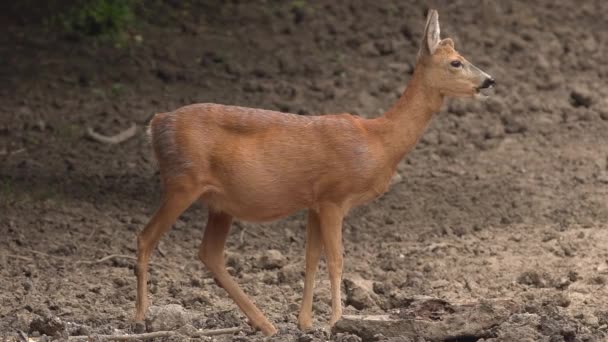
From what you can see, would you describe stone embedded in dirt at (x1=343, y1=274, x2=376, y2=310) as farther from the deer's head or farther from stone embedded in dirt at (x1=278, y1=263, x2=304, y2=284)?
the deer's head

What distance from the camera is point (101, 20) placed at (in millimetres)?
14938

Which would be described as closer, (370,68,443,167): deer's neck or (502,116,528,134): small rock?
(370,68,443,167): deer's neck

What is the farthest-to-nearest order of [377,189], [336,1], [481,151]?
[336,1], [481,151], [377,189]

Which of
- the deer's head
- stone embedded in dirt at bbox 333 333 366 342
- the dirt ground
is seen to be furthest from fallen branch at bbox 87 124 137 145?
stone embedded in dirt at bbox 333 333 366 342

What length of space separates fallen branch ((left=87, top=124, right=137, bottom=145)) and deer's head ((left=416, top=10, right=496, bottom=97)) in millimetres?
4815

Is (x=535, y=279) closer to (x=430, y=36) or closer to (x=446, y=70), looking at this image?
(x=446, y=70)

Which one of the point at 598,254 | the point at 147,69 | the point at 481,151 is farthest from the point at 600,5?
the point at 598,254

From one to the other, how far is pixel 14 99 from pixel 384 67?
381 cm

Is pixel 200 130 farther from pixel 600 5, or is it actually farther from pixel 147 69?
pixel 600 5

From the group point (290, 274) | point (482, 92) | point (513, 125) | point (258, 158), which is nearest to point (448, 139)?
point (513, 125)

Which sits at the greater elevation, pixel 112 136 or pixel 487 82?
pixel 487 82

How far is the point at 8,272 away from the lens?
1004cm

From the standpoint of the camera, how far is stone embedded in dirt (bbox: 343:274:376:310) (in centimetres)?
949

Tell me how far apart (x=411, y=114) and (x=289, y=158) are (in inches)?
32.9
